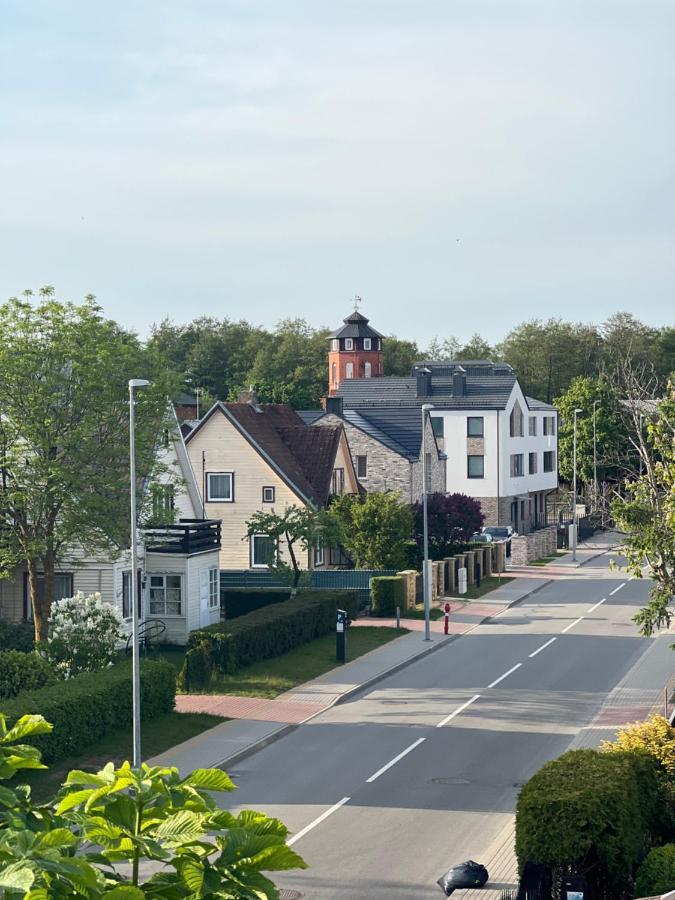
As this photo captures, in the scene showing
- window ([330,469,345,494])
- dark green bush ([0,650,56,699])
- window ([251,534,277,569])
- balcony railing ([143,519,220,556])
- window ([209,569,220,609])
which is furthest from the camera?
window ([330,469,345,494])

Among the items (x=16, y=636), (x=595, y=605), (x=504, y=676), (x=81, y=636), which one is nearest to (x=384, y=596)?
(x=595, y=605)

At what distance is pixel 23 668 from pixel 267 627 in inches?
452

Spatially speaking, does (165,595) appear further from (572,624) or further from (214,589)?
(572,624)

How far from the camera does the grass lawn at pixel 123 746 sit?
23.8m

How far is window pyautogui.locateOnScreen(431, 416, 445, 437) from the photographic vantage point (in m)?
80.5

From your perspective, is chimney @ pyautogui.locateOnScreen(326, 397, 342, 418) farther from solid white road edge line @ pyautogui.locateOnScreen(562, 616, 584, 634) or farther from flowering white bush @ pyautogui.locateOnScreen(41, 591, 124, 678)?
flowering white bush @ pyautogui.locateOnScreen(41, 591, 124, 678)

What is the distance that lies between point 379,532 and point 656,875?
36943mm

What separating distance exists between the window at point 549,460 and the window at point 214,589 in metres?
48.2

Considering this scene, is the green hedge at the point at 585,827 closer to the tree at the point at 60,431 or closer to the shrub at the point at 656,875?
the shrub at the point at 656,875

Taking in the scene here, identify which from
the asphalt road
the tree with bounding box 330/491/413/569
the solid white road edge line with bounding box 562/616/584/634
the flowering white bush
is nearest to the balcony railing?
the flowering white bush

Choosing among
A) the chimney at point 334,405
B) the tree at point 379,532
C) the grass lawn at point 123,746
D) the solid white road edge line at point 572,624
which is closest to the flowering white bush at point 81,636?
the grass lawn at point 123,746

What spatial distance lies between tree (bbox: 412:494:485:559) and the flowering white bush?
89.9ft

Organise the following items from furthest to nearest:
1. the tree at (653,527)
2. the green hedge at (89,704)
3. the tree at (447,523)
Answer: the tree at (447,523) < the green hedge at (89,704) < the tree at (653,527)

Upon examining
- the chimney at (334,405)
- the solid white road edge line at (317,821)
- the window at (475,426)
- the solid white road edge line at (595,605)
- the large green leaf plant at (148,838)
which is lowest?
the solid white road edge line at (317,821)
